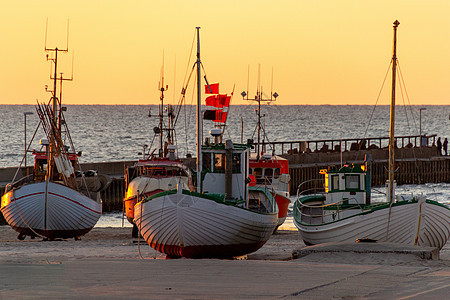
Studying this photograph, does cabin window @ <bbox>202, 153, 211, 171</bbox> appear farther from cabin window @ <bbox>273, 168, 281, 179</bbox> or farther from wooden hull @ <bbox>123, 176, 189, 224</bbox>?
cabin window @ <bbox>273, 168, 281, 179</bbox>

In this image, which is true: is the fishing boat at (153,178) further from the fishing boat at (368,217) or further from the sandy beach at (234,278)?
the sandy beach at (234,278)

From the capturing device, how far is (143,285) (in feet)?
52.3

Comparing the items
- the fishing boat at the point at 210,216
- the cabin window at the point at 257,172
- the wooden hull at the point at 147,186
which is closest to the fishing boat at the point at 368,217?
the fishing boat at the point at 210,216

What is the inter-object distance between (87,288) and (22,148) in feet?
374

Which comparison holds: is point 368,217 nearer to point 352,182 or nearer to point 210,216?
point 352,182

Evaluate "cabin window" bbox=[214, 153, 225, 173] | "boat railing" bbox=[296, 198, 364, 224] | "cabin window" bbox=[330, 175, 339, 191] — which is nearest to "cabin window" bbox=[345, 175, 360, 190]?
"cabin window" bbox=[330, 175, 339, 191]

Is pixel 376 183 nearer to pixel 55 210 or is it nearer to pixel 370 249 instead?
pixel 55 210

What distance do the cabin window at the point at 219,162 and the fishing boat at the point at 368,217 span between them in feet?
12.8

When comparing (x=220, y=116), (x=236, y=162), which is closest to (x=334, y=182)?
(x=236, y=162)

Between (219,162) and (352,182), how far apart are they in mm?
5221

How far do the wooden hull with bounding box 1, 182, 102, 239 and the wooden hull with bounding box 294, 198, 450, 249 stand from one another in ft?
38.0

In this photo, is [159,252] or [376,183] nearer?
[159,252]

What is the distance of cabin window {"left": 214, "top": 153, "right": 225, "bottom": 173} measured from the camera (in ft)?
88.7

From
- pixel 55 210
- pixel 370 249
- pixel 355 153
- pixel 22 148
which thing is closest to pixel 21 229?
pixel 55 210
